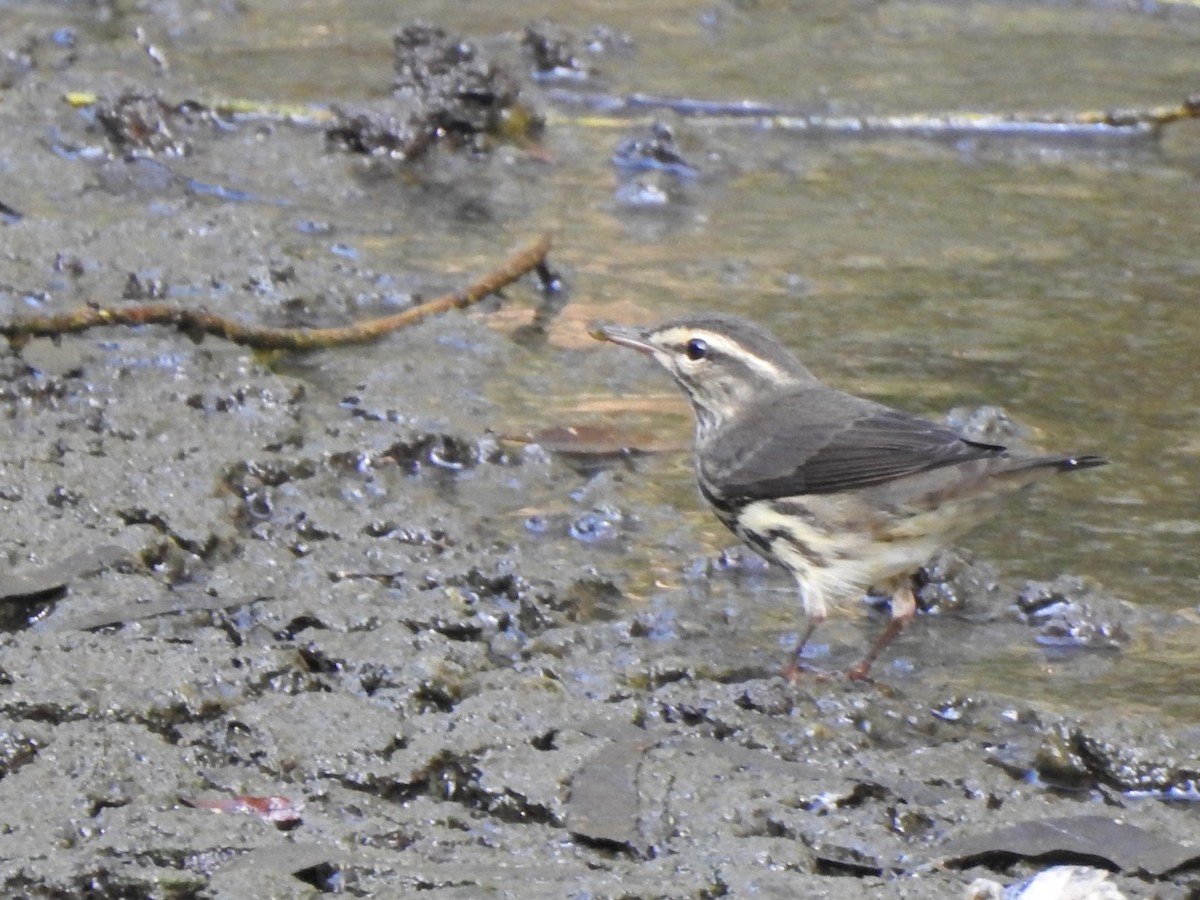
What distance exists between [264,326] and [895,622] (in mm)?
3122

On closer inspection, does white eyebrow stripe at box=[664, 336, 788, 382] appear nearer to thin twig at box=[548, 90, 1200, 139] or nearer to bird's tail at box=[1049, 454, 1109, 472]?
bird's tail at box=[1049, 454, 1109, 472]

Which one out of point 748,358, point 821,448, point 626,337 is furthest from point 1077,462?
point 626,337

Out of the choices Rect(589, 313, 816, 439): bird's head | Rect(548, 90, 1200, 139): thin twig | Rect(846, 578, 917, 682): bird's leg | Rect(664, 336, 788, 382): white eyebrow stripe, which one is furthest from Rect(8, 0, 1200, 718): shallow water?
Rect(664, 336, 788, 382): white eyebrow stripe

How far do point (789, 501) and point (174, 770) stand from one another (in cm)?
207

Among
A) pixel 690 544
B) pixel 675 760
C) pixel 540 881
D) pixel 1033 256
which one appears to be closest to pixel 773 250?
pixel 1033 256

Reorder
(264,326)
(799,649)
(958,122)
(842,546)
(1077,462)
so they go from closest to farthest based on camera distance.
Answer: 1. (1077,462)
2. (799,649)
3. (842,546)
4. (264,326)
5. (958,122)

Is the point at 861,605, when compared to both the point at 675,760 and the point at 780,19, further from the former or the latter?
the point at 780,19

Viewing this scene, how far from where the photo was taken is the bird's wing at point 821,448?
214 inches

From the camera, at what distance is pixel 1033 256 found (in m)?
8.84

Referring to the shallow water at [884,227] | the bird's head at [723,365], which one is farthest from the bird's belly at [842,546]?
the bird's head at [723,365]

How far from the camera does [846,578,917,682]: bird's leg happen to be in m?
5.43

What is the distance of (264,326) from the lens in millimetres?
7629

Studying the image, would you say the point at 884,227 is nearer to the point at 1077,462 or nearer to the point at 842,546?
the point at 842,546

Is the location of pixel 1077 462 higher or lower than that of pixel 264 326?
higher
